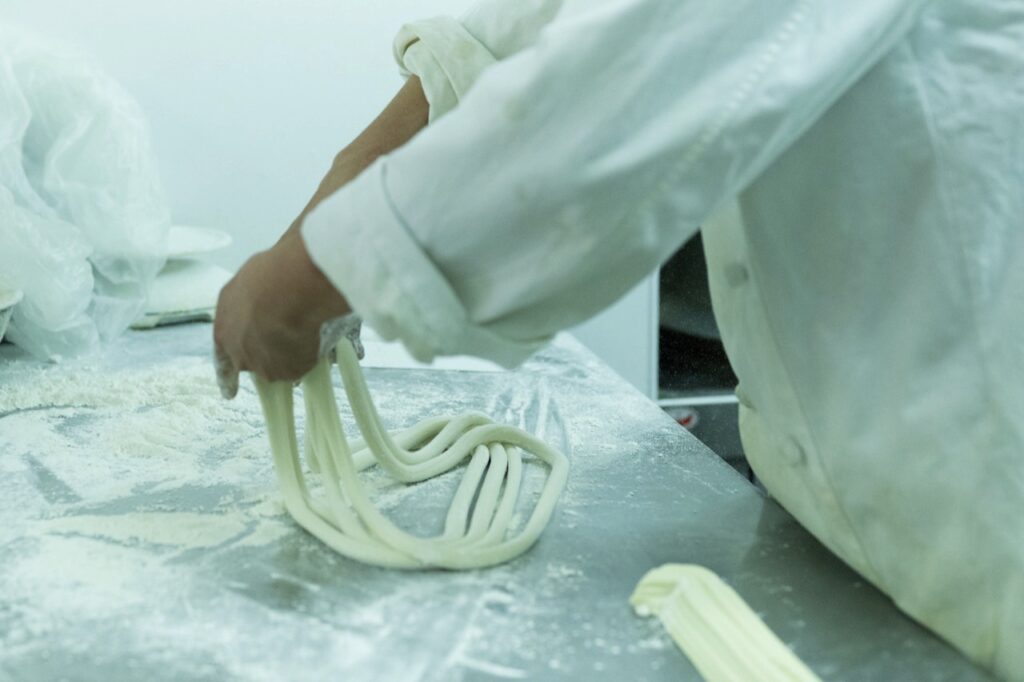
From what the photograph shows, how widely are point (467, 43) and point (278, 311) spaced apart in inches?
15.4

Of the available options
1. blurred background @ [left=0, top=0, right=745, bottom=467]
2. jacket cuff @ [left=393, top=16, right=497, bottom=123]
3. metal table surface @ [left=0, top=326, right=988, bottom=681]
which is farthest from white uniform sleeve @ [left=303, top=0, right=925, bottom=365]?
blurred background @ [left=0, top=0, right=745, bottom=467]

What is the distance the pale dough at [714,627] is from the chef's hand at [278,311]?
26 centimetres

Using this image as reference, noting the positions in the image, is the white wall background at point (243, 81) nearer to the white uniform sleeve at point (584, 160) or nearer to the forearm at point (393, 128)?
the forearm at point (393, 128)

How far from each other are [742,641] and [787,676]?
0.03 m

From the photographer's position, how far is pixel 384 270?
56cm

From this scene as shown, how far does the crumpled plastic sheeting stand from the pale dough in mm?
919

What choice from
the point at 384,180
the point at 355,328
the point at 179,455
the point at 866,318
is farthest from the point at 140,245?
the point at 866,318

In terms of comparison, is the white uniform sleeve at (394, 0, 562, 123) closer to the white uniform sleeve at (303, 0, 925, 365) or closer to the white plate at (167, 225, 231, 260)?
the white uniform sleeve at (303, 0, 925, 365)

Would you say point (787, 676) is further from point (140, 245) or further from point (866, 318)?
point (140, 245)

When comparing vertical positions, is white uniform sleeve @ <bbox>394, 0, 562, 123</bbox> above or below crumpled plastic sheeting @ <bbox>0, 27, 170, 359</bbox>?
above

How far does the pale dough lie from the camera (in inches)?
22.8

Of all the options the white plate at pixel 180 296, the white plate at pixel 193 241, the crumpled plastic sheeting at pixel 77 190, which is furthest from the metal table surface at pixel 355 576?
the white plate at pixel 193 241

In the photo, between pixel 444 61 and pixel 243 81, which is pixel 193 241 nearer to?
pixel 243 81

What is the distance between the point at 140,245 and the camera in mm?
1423
